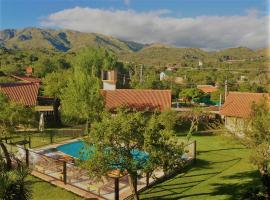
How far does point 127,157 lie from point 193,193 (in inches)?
203

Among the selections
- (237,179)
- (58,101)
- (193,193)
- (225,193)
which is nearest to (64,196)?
(193,193)

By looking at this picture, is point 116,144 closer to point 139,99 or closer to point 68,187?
point 68,187

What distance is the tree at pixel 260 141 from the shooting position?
48.0ft

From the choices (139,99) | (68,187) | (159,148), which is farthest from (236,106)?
(159,148)

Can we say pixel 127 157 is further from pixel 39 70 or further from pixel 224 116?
pixel 39 70

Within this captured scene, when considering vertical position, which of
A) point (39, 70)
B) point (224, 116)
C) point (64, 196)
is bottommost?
point (64, 196)

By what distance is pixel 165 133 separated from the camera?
1408cm

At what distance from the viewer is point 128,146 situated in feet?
46.3

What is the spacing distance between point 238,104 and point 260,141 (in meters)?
20.8

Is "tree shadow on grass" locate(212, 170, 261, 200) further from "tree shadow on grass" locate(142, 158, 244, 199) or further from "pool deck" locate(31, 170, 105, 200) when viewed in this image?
"pool deck" locate(31, 170, 105, 200)

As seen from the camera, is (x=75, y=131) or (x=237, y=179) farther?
(x=75, y=131)

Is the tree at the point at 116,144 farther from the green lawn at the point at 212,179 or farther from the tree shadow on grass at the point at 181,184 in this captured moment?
the green lawn at the point at 212,179

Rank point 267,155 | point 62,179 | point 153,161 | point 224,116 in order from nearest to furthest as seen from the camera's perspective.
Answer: point 153,161, point 267,155, point 62,179, point 224,116

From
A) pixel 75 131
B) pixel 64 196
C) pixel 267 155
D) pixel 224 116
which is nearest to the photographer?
pixel 267 155
